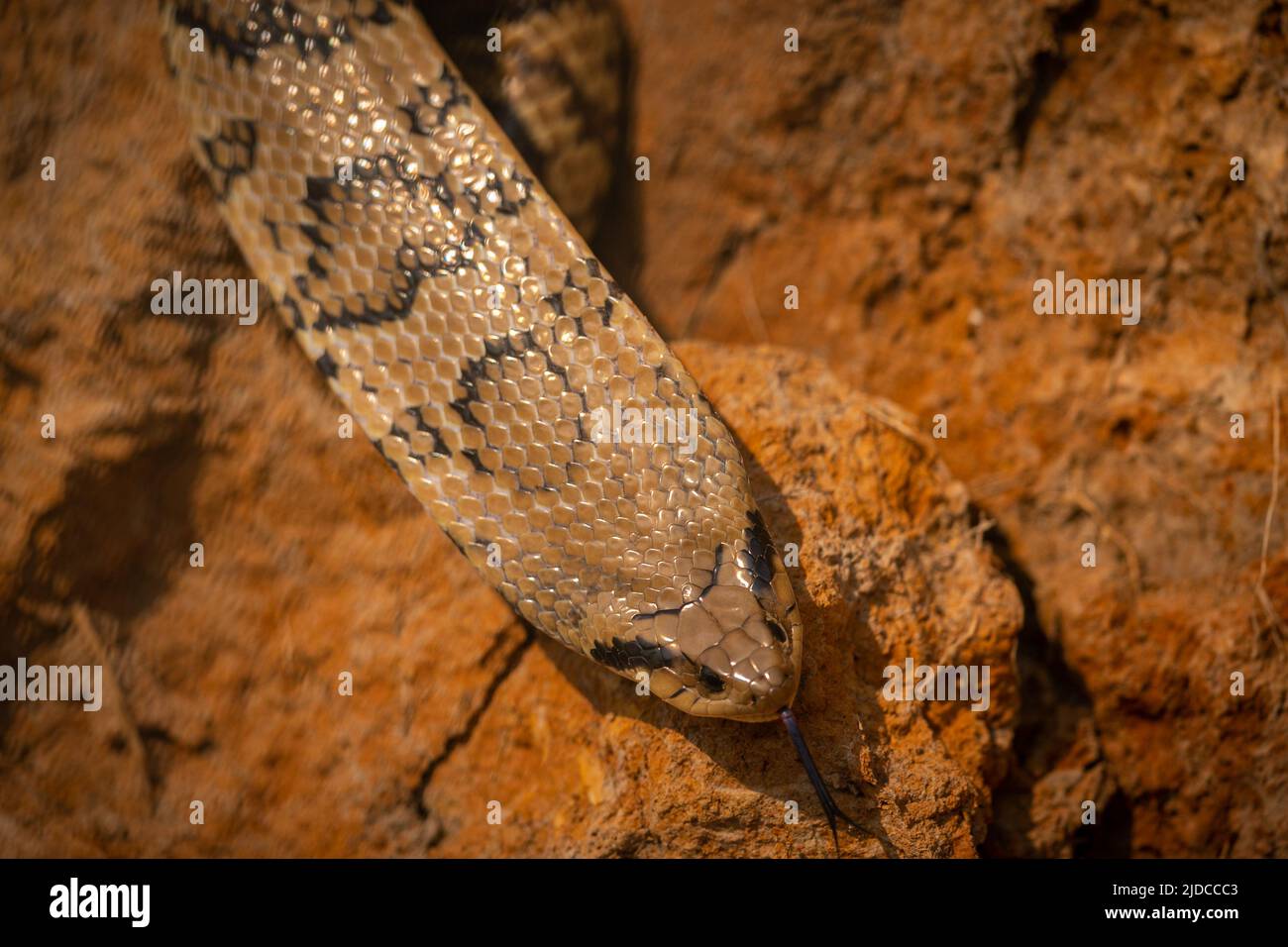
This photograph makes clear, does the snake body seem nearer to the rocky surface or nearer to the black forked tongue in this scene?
the black forked tongue

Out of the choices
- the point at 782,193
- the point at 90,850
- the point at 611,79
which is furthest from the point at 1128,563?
the point at 90,850

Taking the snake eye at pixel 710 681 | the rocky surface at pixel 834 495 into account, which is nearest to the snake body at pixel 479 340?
the snake eye at pixel 710 681

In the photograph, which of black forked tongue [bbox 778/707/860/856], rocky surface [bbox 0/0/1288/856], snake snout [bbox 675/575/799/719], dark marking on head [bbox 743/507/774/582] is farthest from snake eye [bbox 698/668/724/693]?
rocky surface [bbox 0/0/1288/856]

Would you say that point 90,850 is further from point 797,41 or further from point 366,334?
point 797,41

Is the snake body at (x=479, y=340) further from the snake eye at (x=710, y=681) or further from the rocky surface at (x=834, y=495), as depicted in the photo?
the rocky surface at (x=834, y=495)

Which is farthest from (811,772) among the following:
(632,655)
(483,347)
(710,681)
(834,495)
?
(483,347)
